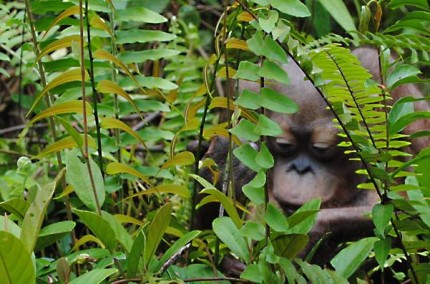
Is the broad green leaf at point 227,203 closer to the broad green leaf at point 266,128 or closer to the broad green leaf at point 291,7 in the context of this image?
the broad green leaf at point 266,128

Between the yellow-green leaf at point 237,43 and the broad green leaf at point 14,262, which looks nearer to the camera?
the broad green leaf at point 14,262

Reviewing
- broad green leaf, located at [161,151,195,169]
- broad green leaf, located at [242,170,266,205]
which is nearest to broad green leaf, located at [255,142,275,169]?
broad green leaf, located at [242,170,266,205]

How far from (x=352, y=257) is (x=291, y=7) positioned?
385 mm

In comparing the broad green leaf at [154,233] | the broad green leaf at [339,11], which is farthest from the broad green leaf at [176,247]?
the broad green leaf at [339,11]

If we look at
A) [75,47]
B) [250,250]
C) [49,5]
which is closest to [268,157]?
[250,250]

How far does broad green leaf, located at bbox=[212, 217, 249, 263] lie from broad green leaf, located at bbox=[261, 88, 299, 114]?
174 mm

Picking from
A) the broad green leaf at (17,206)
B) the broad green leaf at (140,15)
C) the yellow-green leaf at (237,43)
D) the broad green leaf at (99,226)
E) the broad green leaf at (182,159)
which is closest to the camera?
the broad green leaf at (99,226)

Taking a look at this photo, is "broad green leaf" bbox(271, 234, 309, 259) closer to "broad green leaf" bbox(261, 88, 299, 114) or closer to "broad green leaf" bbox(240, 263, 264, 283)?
"broad green leaf" bbox(240, 263, 264, 283)

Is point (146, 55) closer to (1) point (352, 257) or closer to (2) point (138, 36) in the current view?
(2) point (138, 36)

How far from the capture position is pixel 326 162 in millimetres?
2660

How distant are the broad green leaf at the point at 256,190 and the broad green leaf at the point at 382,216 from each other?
149mm

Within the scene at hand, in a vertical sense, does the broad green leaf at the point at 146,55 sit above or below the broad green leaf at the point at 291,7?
below

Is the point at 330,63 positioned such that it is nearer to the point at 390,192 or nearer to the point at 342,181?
the point at 390,192

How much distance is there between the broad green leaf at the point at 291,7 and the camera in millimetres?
1163
